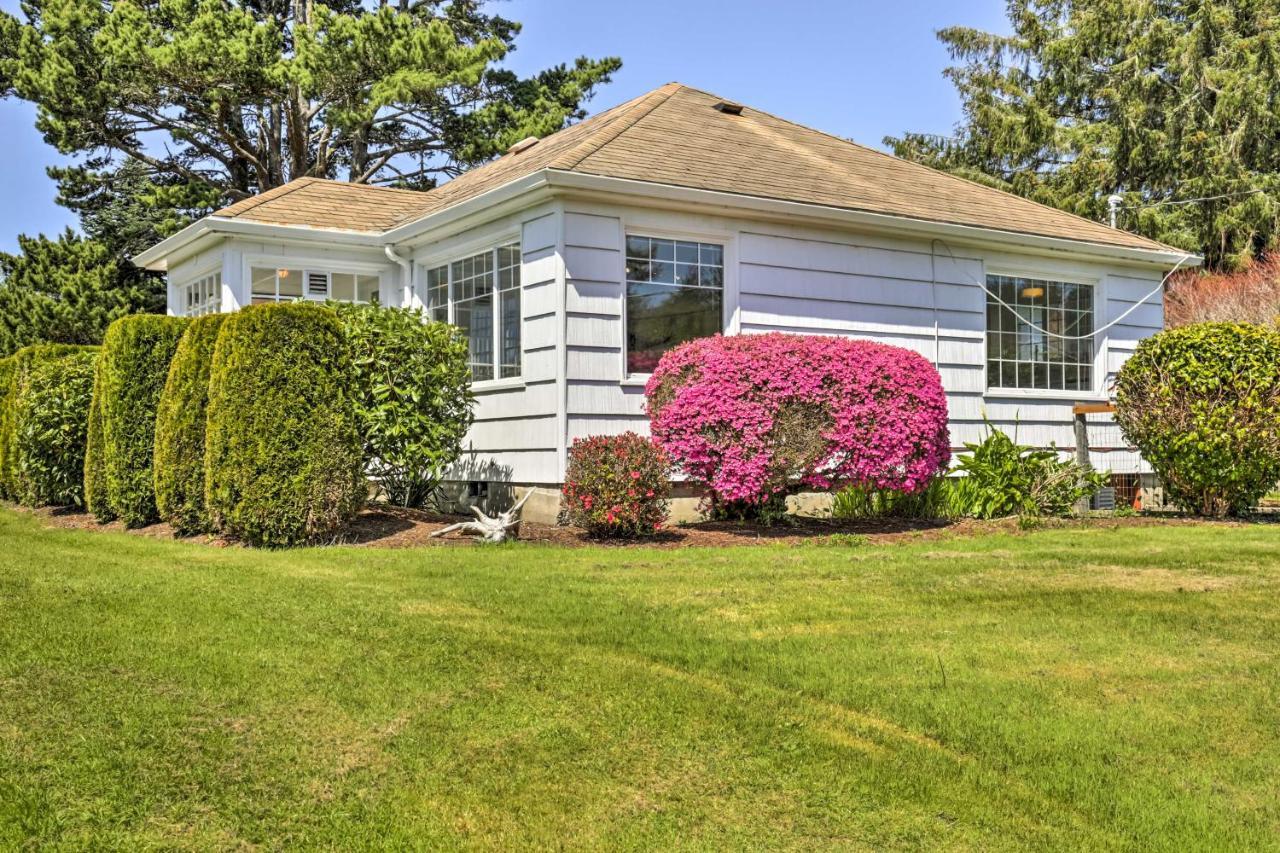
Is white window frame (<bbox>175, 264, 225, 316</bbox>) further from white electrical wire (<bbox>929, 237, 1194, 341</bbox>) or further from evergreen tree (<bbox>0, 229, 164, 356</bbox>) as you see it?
white electrical wire (<bbox>929, 237, 1194, 341</bbox>)

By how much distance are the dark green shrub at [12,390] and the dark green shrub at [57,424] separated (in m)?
0.16

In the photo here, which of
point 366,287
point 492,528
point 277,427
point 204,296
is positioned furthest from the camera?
point 204,296

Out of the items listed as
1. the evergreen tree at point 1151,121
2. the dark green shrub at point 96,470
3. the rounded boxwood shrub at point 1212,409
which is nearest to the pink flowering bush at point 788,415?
the rounded boxwood shrub at point 1212,409

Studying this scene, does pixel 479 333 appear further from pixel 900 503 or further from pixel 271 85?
pixel 271 85

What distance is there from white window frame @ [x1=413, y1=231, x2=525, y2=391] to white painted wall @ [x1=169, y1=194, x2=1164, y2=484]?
3 cm

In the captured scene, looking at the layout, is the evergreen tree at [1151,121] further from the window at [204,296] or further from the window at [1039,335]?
the window at [204,296]

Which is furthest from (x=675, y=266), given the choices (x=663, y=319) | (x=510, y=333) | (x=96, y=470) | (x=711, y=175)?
(x=96, y=470)

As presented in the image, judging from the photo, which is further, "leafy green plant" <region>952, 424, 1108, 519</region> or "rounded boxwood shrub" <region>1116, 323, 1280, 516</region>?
"leafy green plant" <region>952, 424, 1108, 519</region>

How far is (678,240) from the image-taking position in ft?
38.6

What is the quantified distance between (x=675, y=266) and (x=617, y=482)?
10.2 ft

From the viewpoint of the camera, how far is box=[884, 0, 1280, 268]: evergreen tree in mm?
29656

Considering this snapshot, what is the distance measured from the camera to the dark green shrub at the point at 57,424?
12.3 m

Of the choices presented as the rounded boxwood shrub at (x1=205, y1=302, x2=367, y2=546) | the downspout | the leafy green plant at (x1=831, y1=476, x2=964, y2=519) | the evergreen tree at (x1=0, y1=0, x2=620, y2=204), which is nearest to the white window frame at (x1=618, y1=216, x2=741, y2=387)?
the leafy green plant at (x1=831, y1=476, x2=964, y2=519)

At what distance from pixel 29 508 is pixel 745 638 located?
35.3 feet
